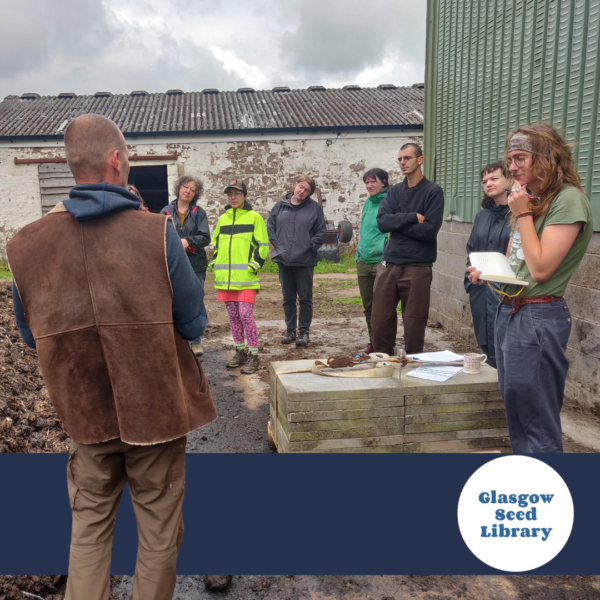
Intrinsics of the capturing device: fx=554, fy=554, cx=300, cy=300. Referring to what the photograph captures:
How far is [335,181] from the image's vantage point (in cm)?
1636

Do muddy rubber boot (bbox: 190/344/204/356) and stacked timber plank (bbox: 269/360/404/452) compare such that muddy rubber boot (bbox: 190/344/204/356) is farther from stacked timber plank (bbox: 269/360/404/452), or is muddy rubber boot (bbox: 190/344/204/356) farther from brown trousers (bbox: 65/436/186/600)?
brown trousers (bbox: 65/436/186/600)

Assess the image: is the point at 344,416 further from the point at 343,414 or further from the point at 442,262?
the point at 442,262

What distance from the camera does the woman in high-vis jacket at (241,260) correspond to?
572 centimetres

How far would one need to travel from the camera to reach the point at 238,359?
20.0ft

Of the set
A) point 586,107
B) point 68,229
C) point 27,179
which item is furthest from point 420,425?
point 27,179

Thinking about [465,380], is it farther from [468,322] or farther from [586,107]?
[468,322]

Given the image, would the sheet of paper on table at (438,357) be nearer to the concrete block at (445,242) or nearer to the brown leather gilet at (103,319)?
the brown leather gilet at (103,319)

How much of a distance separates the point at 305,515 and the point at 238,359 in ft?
12.6

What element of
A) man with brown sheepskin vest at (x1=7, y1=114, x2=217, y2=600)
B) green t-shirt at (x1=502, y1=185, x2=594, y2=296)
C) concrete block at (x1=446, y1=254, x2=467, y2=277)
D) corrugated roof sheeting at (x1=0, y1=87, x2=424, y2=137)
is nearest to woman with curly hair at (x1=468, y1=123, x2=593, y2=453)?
green t-shirt at (x1=502, y1=185, x2=594, y2=296)

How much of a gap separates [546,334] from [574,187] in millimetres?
681

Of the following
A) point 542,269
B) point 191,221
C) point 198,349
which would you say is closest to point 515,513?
point 542,269

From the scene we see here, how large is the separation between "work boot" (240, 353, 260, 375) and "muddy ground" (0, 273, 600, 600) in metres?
0.11

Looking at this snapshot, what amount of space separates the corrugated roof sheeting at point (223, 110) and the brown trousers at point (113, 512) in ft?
49.5

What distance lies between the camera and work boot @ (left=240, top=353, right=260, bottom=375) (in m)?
5.83
